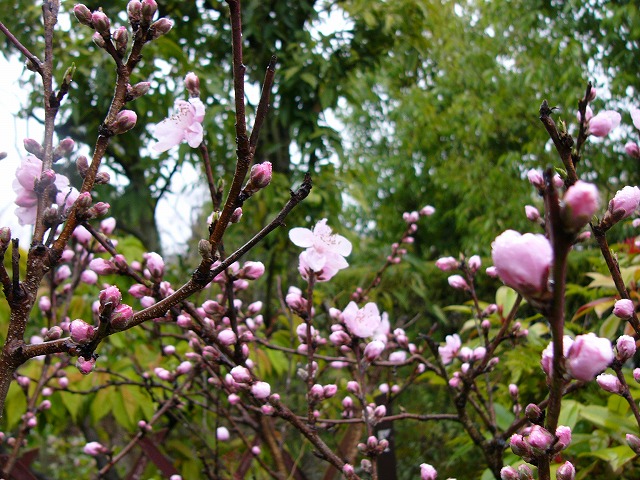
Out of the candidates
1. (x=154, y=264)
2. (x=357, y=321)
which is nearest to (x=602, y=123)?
(x=357, y=321)

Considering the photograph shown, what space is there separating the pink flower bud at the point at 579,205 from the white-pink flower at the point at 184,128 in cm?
58

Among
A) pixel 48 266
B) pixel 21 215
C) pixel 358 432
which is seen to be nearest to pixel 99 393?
pixel 358 432

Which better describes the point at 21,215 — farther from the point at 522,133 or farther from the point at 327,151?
the point at 522,133

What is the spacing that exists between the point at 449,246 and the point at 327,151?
499 cm

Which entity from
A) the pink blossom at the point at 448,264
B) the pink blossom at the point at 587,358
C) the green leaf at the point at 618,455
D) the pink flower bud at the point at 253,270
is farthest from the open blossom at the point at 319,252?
the green leaf at the point at 618,455

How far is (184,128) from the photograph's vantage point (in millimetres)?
817

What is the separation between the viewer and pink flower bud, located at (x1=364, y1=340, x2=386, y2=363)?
0.92m

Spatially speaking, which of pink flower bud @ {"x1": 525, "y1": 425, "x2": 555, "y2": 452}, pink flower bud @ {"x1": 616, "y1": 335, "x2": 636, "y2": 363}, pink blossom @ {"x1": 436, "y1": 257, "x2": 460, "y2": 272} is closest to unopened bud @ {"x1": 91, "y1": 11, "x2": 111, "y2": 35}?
pink flower bud @ {"x1": 525, "y1": 425, "x2": 555, "y2": 452}

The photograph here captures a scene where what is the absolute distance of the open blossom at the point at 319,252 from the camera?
88 centimetres

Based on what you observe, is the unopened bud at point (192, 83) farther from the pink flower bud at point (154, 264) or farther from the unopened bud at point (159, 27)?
the pink flower bud at point (154, 264)

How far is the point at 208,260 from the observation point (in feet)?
1.62

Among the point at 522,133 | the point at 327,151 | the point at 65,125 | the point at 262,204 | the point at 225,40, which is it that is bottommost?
the point at 262,204

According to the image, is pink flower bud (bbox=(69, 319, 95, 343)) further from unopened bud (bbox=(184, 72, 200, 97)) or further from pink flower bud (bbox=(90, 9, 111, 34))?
unopened bud (bbox=(184, 72, 200, 97))

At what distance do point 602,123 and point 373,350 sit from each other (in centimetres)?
48
